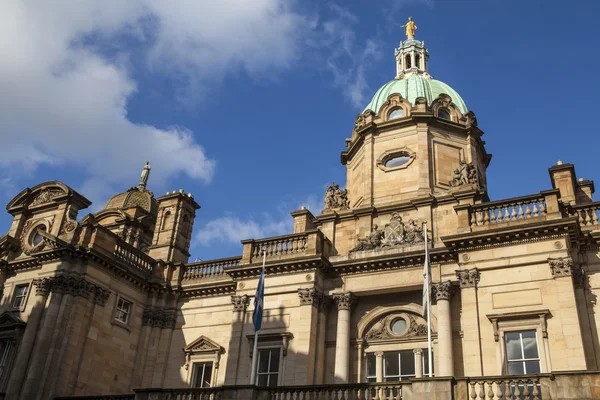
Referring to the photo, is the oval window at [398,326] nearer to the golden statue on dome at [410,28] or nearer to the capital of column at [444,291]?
the capital of column at [444,291]

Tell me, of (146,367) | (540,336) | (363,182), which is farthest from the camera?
(363,182)

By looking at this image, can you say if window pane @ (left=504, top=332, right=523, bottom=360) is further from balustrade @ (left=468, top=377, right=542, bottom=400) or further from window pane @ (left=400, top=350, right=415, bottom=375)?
window pane @ (left=400, top=350, right=415, bottom=375)

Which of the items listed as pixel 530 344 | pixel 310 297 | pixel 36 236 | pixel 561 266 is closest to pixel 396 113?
pixel 310 297

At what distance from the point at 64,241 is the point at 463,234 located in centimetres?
1773

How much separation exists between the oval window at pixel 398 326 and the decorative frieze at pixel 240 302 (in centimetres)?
668

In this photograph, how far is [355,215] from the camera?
94.7ft

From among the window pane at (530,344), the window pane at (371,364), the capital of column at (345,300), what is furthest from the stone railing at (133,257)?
the window pane at (530,344)

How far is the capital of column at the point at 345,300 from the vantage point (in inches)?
1019

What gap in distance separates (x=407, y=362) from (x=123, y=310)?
1399 cm

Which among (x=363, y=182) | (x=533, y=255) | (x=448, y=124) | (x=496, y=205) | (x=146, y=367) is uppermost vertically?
(x=448, y=124)

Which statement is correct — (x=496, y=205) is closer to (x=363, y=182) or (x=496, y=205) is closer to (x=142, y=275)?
(x=363, y=182)

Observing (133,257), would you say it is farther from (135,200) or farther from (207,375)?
(135,200)

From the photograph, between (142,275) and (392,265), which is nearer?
(392,265)

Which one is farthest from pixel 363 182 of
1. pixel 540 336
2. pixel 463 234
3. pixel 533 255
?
pixel 540 336
